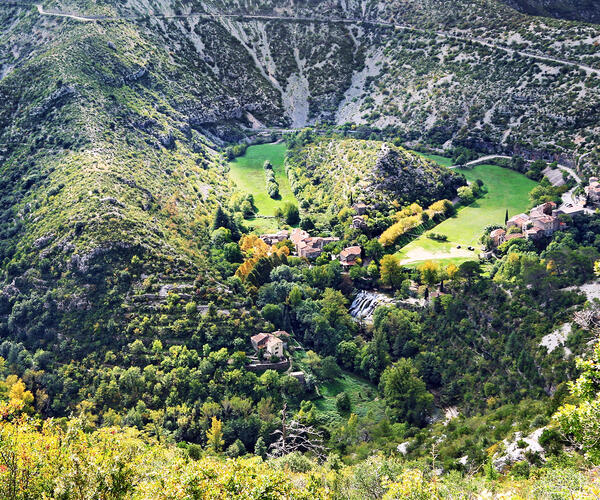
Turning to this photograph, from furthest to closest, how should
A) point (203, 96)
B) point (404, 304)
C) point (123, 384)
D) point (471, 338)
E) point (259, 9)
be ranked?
point (259, 9), point (203, 96), point (404, 304), point (471, 338), point (123, 384)

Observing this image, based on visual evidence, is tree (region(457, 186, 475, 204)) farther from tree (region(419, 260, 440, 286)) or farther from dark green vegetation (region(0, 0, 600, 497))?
tree (region(419, 260, 440, 286))

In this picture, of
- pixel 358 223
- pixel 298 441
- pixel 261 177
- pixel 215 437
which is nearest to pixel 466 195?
pixel 358 223

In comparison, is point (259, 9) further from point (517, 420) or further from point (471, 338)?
point (517, 420)

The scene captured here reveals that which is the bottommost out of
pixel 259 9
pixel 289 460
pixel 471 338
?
pixel 471 338

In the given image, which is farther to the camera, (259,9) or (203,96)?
(259,9)

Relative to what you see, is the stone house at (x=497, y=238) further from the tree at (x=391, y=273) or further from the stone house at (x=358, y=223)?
the stone house at (x=358, y=223)

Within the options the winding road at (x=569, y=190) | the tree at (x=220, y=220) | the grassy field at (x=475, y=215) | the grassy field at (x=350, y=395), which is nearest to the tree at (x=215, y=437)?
the grassy field at (x=350, y=395)

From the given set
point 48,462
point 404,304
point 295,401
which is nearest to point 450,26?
point 404,304
